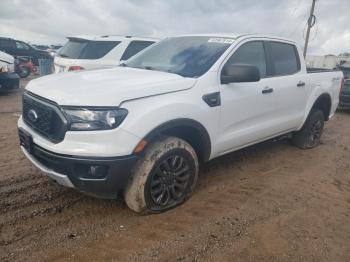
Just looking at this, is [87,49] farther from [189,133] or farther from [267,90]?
[189,133]

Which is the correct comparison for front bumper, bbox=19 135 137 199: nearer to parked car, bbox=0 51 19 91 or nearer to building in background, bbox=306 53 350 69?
parked car, bbox=0 51 19 91

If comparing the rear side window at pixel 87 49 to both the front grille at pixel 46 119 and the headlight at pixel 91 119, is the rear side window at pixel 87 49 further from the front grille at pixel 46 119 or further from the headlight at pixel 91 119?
the headlight at pixel 91 119

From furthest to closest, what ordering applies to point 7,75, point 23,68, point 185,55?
1. point 23,68
2. point 7,75
3. point 185,55

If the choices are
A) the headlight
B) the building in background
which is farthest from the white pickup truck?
the building in background

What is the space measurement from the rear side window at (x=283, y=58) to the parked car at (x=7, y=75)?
A: 7.85 metres

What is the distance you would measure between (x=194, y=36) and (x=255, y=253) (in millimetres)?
2708

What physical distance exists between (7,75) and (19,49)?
11.7 m

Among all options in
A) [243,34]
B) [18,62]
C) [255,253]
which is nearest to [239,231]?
[255,253]

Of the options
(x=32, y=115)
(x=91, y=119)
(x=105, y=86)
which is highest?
(x=105, y=86)

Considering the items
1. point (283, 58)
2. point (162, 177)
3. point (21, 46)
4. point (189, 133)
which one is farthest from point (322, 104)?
point (21, 46)

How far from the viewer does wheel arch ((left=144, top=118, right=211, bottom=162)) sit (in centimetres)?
296

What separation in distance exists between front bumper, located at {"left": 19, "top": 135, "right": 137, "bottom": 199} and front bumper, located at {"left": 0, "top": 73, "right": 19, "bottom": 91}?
770cm

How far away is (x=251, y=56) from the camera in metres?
4.10

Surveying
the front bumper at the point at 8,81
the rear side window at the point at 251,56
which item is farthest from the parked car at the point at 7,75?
the rear side window at the point at 251,56
